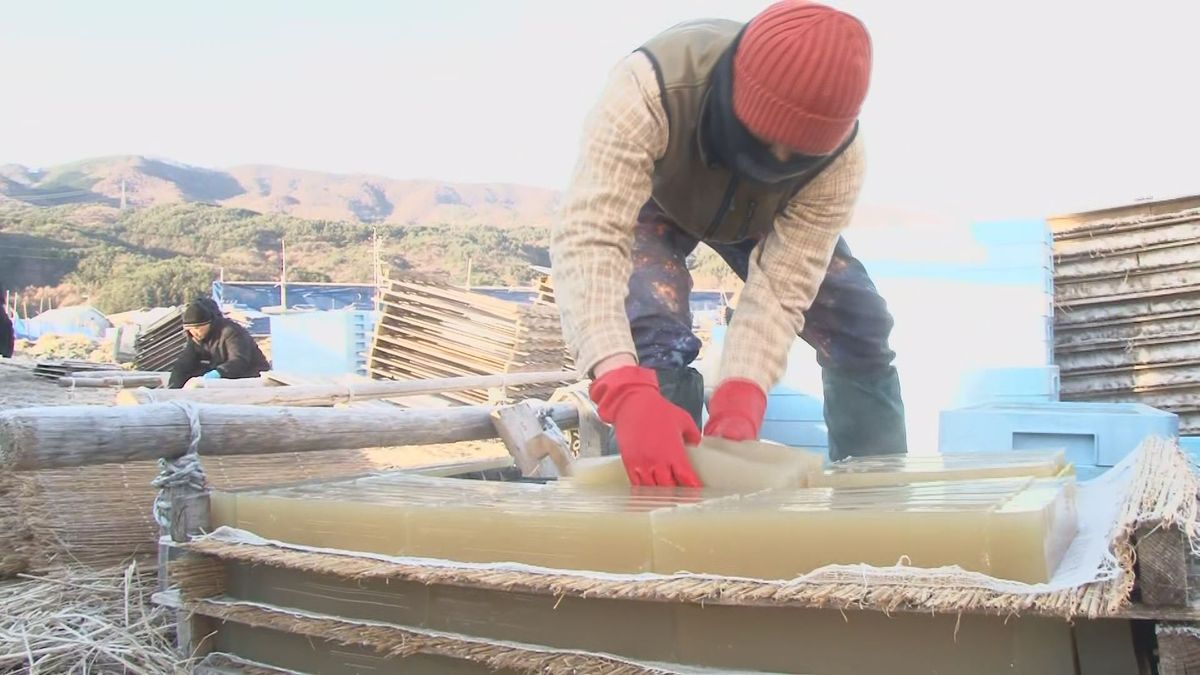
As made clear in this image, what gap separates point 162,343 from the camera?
13.6 metres

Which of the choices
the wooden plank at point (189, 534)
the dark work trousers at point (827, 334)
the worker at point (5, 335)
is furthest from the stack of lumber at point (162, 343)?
the wooden plank at point (189, 534)

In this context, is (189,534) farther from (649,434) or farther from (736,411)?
(736,411)

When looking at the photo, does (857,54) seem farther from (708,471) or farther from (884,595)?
(884,595)

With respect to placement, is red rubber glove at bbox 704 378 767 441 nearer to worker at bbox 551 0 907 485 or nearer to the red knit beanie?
worker at bbox 551 0 907 485

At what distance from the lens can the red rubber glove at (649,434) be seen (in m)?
2.01

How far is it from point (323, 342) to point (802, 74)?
1215 centimetres

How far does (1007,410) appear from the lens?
12.2ft

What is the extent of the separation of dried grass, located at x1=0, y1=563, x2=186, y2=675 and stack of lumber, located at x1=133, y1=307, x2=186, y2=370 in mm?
11575

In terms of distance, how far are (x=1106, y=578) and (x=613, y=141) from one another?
4.63ft

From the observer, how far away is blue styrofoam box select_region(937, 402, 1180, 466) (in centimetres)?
343

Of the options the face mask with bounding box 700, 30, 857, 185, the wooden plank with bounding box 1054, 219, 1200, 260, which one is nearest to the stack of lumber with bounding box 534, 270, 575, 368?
the wooden plank with bounding box 1054, 219, 1200, 260

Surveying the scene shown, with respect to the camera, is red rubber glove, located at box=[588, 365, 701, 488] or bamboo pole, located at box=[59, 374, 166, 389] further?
bamboo pole, located at box=[59, 374, 166, 389]

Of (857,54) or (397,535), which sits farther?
(857,54)

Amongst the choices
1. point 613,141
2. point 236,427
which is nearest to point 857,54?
point 613,141
